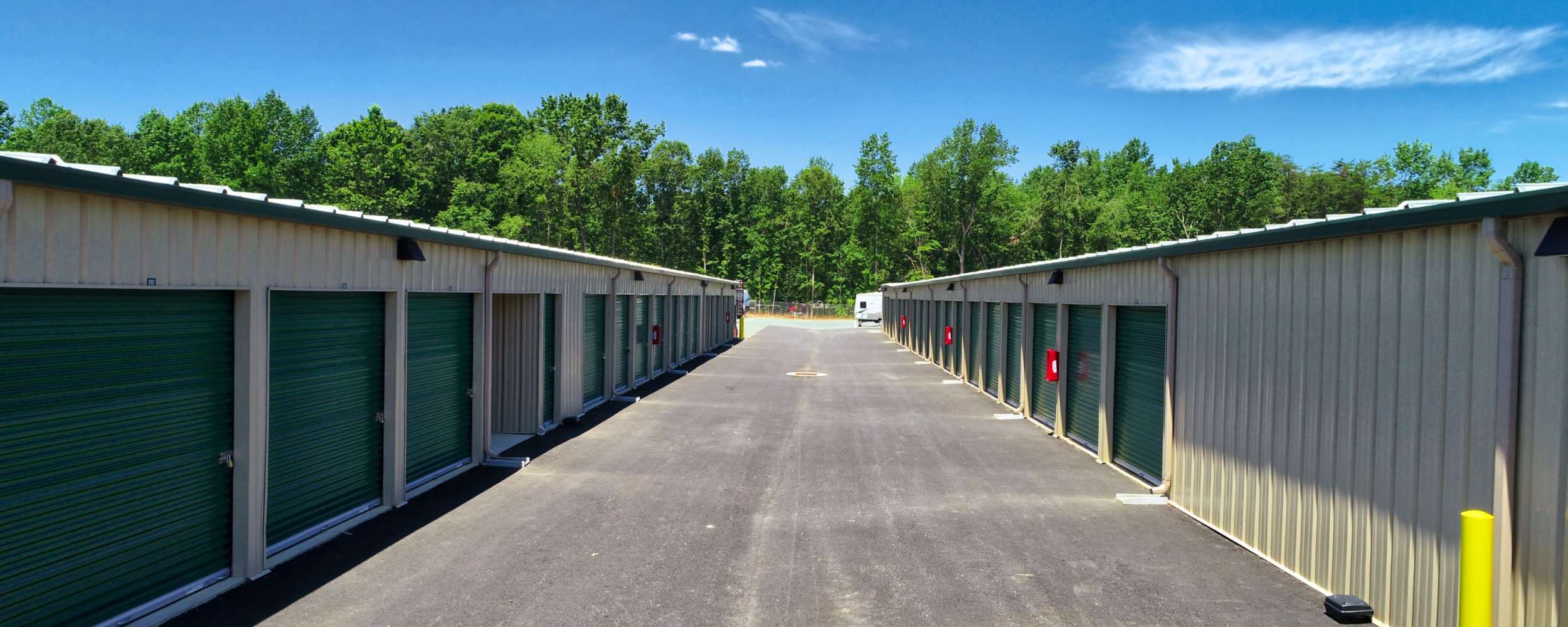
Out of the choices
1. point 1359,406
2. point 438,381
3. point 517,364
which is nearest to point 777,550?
point 1359,406

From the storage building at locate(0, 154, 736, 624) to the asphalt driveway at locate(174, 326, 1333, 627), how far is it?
1.65 feet

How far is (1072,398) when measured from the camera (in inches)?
511

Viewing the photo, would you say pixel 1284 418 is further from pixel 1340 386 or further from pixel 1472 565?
pixel 1472 565

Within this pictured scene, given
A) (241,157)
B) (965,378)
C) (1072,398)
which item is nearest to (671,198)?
(241,157)

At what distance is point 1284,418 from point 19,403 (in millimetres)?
9030

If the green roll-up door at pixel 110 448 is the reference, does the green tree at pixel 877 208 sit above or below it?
above

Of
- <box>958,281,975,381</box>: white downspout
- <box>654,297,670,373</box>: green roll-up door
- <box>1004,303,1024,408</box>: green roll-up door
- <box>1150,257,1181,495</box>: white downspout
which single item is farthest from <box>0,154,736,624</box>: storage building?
<box>958,281,975,381</box>: white downspout

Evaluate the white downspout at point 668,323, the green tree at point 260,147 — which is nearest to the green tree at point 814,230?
the green tree at point 260,147

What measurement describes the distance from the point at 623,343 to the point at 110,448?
509 inches

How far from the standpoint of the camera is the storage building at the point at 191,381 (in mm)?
4660

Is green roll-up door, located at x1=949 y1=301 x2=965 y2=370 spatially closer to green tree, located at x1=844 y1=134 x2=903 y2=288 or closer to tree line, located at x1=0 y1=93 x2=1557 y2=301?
tree line, located at x1=0 y1=93 x2=1557 y2=301

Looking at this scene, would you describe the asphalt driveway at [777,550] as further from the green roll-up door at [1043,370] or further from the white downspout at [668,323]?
the white downspout at [668,323]

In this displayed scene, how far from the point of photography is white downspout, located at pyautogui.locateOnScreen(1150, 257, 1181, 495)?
891 centimetres

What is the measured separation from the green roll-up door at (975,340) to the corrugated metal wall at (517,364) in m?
11.3
